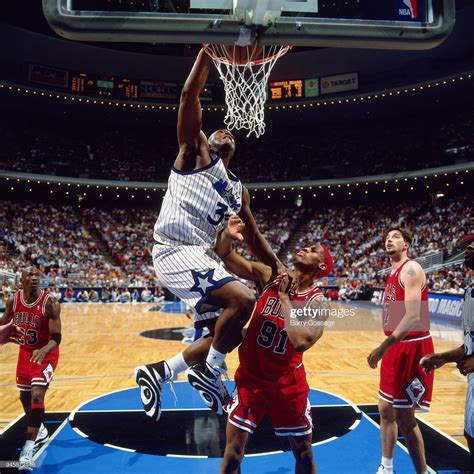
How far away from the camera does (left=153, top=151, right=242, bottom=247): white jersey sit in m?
2.79

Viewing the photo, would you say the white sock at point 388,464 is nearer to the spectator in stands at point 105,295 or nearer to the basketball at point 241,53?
the basketball at point 241,53

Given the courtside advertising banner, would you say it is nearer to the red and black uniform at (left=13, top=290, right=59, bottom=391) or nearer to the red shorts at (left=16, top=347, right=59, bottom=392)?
the red and black uniform at (left=13, top=290, right=59, bottom=391)

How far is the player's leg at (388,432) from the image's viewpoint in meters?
3.75

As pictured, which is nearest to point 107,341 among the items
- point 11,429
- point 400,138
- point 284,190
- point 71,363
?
point 71,363

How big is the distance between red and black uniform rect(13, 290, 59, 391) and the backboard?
114 inches

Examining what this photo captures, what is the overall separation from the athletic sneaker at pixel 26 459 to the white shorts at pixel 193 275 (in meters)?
2.25

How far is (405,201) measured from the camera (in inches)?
985

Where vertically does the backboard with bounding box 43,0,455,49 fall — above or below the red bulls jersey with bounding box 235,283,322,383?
above

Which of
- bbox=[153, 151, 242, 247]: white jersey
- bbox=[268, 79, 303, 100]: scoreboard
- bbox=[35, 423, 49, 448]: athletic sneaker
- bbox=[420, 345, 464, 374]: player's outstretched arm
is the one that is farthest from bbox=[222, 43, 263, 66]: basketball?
bbox=[268, 79, 303, 100]: scoreboard

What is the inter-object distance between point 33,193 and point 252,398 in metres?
25.2

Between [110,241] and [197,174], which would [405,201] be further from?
[197,174]

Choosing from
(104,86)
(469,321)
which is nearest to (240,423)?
(469,321)

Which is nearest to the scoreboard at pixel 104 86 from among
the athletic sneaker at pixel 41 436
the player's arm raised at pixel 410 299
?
the athletic sneaker at pixel 41 436

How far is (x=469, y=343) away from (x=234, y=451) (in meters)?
1.66
